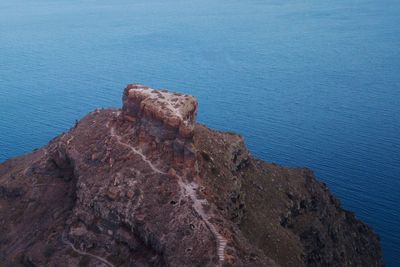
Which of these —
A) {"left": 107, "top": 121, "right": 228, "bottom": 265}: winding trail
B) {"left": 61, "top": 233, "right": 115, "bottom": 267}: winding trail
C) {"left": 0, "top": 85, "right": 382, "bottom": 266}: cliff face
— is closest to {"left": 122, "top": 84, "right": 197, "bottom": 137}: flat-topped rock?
{"left": 0, "top": 85, "right": 382, "bottom": 266}: cliff face

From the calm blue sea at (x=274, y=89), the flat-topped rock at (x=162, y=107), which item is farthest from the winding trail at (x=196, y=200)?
the calm blue sea at (x=274, y=89)

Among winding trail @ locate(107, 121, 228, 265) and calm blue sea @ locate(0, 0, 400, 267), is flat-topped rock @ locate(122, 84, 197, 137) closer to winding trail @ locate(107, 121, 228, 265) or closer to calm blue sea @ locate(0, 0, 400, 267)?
winding trail @ locate(107, 121, 228, 265)

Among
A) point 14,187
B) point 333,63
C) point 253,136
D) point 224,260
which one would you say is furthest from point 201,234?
point 333,63

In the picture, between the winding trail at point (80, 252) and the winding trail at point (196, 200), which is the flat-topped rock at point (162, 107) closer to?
the winding trail at point (196, 200)

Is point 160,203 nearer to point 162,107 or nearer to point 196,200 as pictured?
point 196,200

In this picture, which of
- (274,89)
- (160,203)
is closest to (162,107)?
(160,203)
